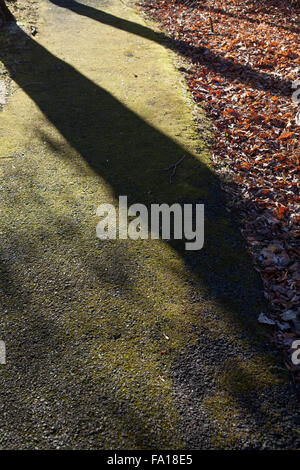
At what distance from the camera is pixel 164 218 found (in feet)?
13.1

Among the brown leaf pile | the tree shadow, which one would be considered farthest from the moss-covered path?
the tree shadow

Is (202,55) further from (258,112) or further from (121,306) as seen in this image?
(121,306)

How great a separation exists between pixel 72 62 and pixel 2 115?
2.50 metres

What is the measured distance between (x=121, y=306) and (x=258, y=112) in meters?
4.06

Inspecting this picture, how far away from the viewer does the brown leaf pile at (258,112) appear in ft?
11.4

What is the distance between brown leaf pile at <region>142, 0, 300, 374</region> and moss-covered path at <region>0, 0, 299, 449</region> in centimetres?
24

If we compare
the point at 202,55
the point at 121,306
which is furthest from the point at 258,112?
the point at 121,306

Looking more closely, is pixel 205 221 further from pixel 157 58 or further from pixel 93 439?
pixel 157 58

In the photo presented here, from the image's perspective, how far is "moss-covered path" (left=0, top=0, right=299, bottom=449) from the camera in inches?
96.4

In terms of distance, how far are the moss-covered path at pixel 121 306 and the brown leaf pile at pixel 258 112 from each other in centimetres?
24

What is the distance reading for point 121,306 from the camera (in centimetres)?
315

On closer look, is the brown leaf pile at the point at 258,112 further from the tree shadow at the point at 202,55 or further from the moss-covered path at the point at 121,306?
the moss-covered path at the point at 121,306

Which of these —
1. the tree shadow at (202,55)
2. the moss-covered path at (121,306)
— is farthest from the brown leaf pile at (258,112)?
the moss-covered path at (121,306)

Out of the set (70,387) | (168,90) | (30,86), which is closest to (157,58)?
(168,90)
